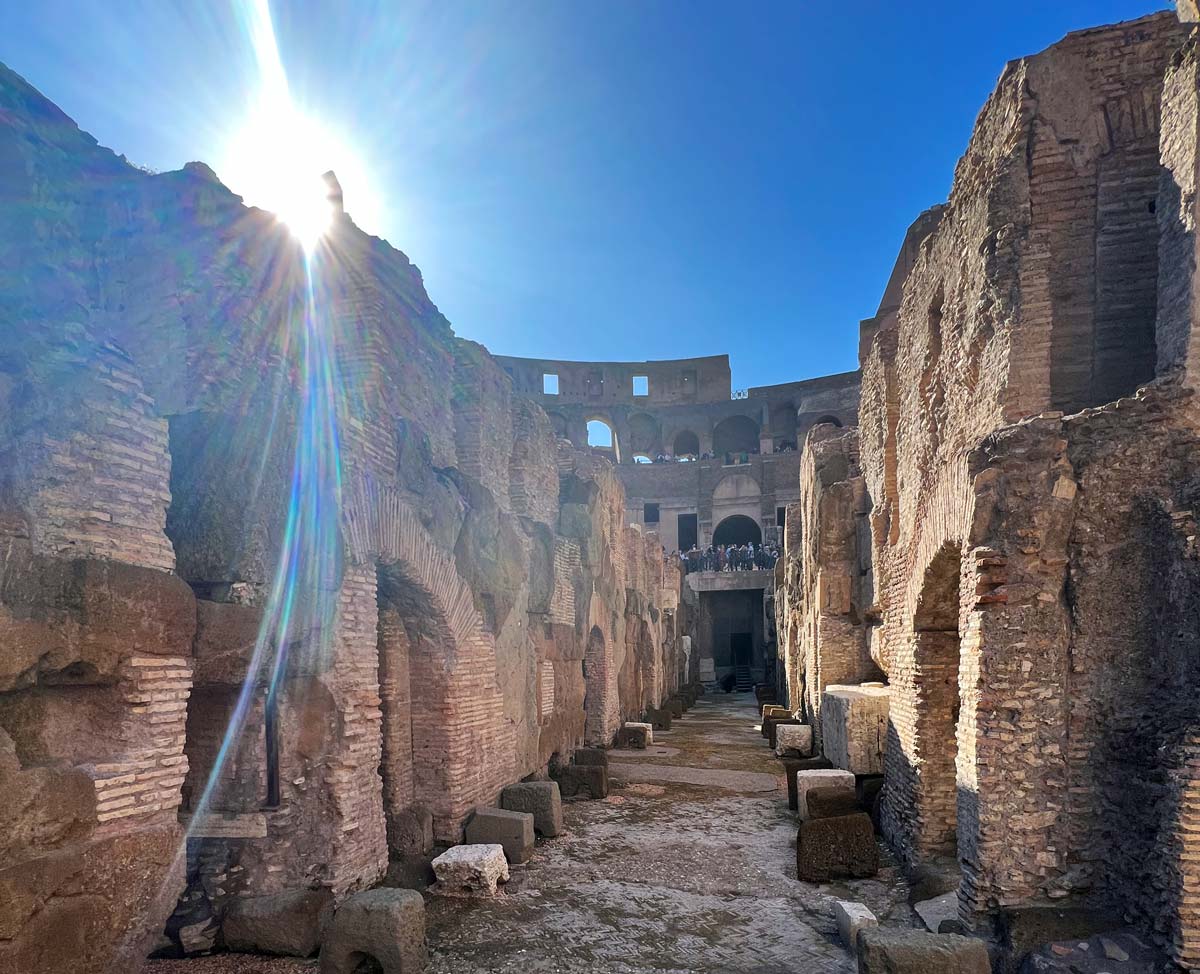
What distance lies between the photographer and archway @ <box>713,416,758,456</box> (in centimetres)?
4509

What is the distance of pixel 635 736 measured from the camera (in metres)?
13.1

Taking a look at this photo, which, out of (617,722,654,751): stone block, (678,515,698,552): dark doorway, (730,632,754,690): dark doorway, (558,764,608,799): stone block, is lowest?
(730,632,754,690): dark doorway

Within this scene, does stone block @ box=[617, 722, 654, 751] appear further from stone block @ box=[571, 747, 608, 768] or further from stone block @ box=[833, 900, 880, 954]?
stone block @ box=[833, 900, 880, 954]

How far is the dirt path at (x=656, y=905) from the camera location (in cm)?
476

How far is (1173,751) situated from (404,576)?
539 cm

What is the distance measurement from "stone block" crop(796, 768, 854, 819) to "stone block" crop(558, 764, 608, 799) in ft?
8.30

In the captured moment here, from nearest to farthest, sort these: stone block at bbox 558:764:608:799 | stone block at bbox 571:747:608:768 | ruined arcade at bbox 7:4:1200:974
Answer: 1. ruined arcade at bbox 7:4:1200:974
2. stone block at bbox 558:764:608:799
3. stone block at bbox 571:747:608:768

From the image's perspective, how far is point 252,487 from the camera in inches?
204

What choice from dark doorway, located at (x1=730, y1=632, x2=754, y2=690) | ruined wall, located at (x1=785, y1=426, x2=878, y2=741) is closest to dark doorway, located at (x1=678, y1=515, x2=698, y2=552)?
dark doorway, located at (x1=730, y1=632, x2=754, y2=690)

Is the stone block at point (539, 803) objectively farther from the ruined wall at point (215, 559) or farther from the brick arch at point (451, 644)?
the ruined wall at point (215, 559)

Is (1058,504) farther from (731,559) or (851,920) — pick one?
(731,559)

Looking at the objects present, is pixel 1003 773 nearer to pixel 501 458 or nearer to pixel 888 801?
pixel 888 801

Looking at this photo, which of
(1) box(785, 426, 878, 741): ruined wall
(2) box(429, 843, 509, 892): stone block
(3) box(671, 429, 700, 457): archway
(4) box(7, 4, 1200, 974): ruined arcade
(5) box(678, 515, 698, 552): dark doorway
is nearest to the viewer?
(4) box(7, 4, 1200, 974): ruined arcade

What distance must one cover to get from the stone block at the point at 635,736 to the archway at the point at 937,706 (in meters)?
7.30
